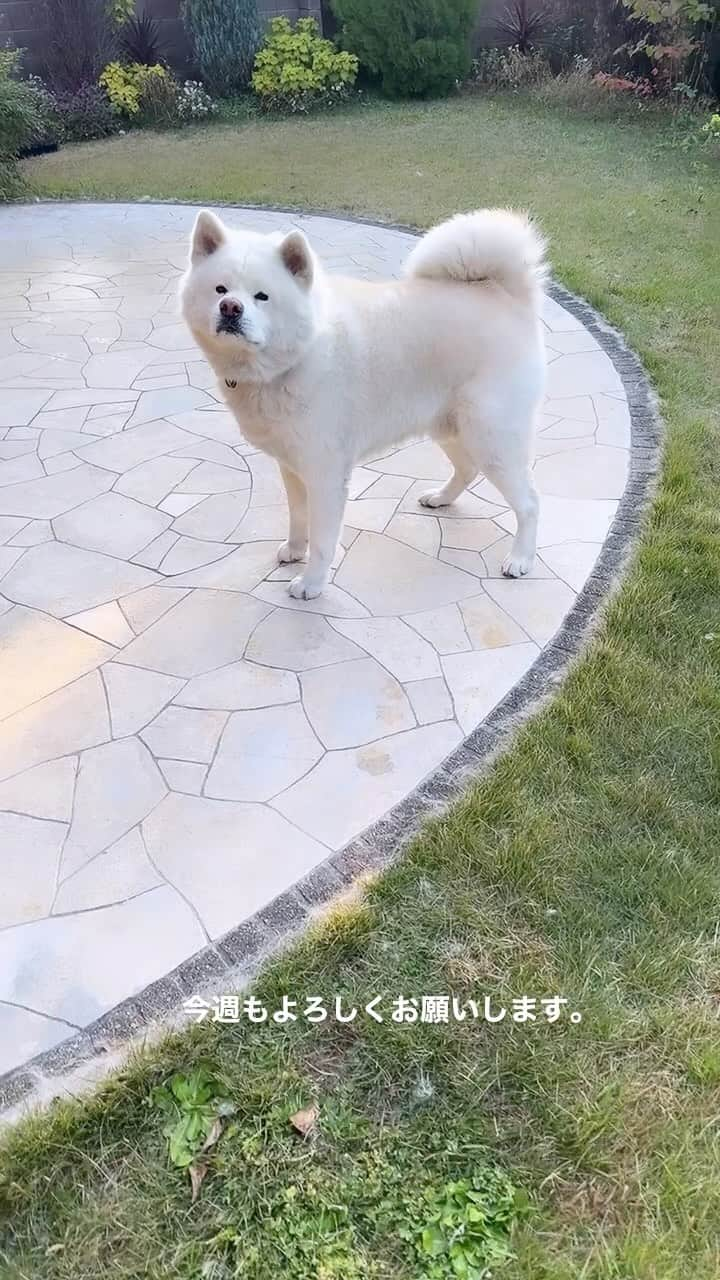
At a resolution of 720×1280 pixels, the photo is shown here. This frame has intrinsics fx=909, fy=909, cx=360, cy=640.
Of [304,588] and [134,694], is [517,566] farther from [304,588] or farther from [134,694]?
[134,694]

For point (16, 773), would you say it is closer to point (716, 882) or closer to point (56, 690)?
point (56, 690)

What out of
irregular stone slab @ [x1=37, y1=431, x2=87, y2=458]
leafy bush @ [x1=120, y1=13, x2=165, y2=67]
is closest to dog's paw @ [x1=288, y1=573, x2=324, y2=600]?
irregular stone slab @ [x1=37, y1=431, x2=87, y2=458]

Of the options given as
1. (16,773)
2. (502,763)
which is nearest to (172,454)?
(16,773)

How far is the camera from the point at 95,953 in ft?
6.15

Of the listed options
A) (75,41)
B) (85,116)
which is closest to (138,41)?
(75,41)

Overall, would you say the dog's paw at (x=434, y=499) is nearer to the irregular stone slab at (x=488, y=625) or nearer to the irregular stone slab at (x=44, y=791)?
the irregular stone slab at (x=488, y=625)

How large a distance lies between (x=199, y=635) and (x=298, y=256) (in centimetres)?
112

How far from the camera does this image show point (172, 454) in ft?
12.5

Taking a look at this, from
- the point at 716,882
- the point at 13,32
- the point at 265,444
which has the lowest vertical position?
the point at 716,882

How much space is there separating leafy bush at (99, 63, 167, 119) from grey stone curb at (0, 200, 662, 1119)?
998cm

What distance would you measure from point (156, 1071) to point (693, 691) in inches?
66.0

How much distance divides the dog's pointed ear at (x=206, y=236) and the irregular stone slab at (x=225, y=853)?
4.58ft

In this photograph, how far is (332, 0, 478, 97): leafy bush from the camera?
11.2 meters

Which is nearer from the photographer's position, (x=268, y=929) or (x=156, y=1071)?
(x=156, y=1071)
